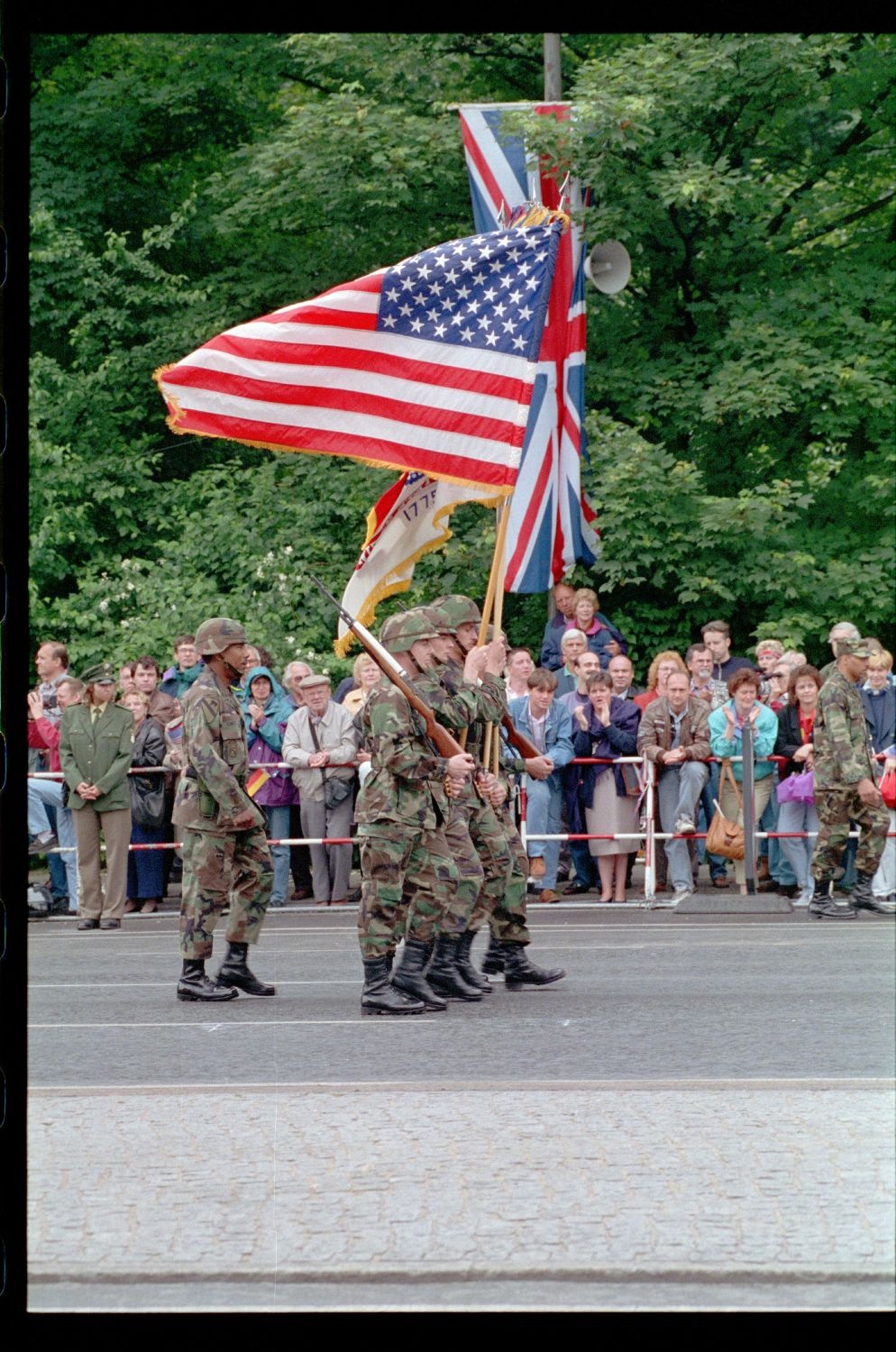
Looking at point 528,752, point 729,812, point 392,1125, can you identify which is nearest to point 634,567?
point 729,812

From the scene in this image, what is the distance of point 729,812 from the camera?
50.5ft

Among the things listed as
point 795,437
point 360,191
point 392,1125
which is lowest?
point 392,1125

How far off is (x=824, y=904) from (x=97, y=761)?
16.3 feet

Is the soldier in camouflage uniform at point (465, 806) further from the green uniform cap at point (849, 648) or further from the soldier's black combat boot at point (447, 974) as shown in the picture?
the green uniform cap at point (849, 648)

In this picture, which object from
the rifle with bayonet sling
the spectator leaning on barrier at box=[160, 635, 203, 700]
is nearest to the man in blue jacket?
the spectator leaning on barrier at box=[160, 635, 203, 700]

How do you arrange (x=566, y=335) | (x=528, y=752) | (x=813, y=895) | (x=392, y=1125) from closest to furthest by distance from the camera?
(x=392, y=1125) < (x=528, y=752) < (x=813, y=895) < (x=566, y=335)

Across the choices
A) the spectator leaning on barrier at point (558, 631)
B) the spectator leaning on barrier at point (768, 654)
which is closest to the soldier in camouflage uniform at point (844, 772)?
the spectator leaning on barrier at point (768, 654)

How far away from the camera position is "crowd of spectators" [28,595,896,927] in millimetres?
15281

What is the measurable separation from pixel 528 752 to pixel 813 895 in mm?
4380

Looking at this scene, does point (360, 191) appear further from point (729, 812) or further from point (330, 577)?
point (729, 812)

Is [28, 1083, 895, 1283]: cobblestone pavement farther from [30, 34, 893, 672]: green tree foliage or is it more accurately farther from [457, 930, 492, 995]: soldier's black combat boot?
[30, 34, 893, 672]: green tree foliage

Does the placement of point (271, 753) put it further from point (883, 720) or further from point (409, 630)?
point (409, 630)

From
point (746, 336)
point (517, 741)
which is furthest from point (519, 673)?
point (517, 741)

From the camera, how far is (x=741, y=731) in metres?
15.3
